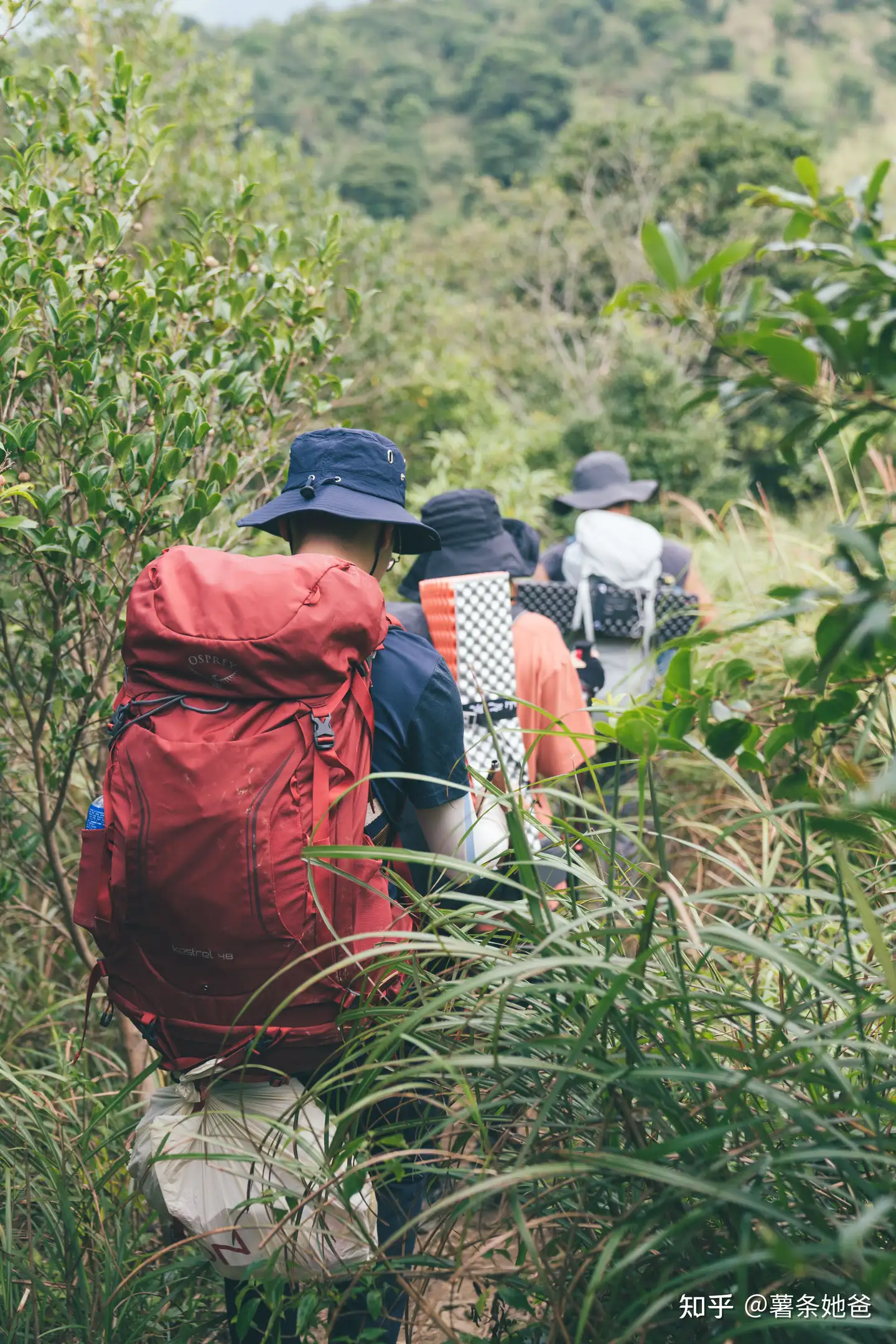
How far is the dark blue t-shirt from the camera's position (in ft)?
5.90

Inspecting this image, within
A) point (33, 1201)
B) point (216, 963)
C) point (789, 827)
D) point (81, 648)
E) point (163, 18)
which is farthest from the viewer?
point (163, 18)

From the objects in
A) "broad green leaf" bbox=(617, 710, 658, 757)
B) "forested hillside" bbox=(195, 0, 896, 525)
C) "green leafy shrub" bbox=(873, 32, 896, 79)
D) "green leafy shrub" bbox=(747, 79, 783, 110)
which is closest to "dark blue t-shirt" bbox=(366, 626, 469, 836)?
"broad green leaf" bbox=(617, 710, 658, 757)

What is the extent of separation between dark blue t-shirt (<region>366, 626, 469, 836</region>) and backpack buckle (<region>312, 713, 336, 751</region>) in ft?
0.69

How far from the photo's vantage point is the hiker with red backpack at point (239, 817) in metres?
1.52

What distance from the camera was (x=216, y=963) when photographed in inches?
61.4

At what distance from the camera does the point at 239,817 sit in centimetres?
151

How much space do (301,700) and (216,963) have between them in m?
0.41

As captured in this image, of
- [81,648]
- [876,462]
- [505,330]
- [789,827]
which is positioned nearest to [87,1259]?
[81,648]

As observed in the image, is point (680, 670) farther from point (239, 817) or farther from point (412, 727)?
point (239, 817)

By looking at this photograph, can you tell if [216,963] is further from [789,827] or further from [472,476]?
[472,476]

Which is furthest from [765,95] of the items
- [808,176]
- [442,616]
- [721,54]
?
[808,176]

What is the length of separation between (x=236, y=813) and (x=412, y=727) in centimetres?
40

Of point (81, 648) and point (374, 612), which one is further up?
point (374, 612)

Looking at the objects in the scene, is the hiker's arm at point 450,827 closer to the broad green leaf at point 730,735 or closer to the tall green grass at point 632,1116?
the tall green grass at point 632,1116
